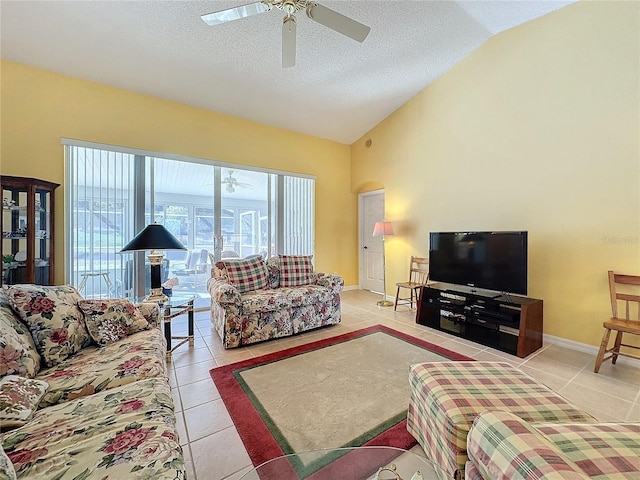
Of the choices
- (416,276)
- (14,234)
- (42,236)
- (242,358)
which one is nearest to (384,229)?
(416,276)

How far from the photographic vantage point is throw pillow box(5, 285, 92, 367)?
1575mm

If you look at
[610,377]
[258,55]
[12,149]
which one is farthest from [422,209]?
[12,149]

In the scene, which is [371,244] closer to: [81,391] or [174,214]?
[174,214]

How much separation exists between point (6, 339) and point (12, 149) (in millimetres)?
2811

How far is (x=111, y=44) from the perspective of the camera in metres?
→ 2.82

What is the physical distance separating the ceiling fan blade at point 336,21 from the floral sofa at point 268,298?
252cm

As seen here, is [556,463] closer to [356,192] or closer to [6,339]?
[6,339]

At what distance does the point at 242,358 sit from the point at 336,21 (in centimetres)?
305

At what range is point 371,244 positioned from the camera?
5.67 m

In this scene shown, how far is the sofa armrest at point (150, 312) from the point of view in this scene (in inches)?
85.0

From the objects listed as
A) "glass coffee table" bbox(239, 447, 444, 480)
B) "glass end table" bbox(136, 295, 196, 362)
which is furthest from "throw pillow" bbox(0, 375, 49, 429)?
"glass end table" bbox(136, 295, 196, 362)

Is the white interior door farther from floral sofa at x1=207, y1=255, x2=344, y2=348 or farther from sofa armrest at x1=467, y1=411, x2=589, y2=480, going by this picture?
sofa armrest at x1=467, y1=411, x2=589, y2=480

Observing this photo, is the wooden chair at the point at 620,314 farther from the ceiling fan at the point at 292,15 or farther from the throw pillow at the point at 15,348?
the throw pillow at the point at 15,348

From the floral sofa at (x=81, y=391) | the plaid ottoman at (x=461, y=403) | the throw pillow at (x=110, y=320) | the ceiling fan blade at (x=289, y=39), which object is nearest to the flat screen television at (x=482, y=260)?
the plaid ottoman at (x=461, y=403)
